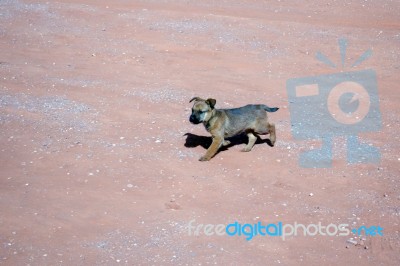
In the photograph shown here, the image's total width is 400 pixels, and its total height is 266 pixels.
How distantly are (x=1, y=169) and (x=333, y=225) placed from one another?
5049mm

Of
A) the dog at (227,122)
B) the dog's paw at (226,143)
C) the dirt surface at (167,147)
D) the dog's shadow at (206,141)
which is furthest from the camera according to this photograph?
the dog's shadow at (206,141)

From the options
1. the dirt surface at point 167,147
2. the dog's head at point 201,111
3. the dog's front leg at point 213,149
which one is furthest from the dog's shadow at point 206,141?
the dog's head at point 201,111

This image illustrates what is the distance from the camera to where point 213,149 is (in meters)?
8.74

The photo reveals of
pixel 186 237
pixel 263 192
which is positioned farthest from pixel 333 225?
pixel 186 237

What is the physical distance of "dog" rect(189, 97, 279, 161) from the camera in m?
8.70

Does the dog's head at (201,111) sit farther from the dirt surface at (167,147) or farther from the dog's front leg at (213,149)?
the dirt surface at (167,147)

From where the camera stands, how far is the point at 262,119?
912 centimetres

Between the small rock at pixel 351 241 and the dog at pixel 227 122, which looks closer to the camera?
the small rock at pixel 351 241

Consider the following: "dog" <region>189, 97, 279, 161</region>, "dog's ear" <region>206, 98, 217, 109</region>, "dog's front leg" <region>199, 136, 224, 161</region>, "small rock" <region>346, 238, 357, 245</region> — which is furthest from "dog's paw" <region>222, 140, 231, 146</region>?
"small rock" <region>346, 238, 357, 245</region>

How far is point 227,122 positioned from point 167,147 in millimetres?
1093

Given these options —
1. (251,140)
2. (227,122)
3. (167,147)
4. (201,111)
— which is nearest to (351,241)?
(251,140)

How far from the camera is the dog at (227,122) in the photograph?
8703 mm

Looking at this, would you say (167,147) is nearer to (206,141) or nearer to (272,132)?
(206,141)

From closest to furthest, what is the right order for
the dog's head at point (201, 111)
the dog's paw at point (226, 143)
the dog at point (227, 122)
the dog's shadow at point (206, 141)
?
1. the dog's head at point (201, 111)
2. the dog at point (227, 122)
3. the dog's paw at point (226, 143)
4. the dog's shadow at point (206, 141)
